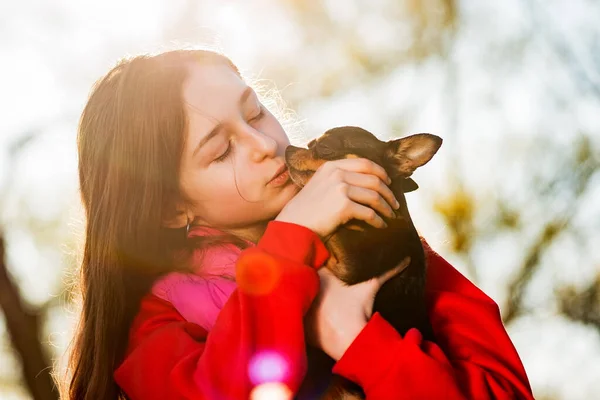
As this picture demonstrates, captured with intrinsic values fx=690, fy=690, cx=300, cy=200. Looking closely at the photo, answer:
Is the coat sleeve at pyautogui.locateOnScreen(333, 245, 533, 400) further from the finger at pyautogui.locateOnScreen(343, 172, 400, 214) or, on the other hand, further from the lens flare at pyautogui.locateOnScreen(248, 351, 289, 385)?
the finger at pyautogui.locateOnScreen(343, 172, 400, 214)

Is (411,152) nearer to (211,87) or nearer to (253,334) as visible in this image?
(211,87)

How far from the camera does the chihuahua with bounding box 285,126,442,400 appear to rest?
2266 millimetres

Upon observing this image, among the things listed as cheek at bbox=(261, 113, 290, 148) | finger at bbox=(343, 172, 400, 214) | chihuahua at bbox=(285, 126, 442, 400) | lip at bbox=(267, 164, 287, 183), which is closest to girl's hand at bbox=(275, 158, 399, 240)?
finger at bbox=(343, 172, 400, 214)

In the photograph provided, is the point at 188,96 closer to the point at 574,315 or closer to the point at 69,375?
the point at 69,375

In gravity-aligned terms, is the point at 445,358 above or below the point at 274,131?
below

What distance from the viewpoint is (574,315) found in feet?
42.7

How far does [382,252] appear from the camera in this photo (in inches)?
94.6

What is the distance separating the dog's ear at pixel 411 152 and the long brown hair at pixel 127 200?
0.69 m

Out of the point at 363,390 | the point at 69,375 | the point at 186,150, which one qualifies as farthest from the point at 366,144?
the point at 69,375

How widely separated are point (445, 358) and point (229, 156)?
3.48 ft

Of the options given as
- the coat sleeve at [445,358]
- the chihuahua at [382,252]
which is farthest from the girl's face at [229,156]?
the coat sleeve at [445,358]

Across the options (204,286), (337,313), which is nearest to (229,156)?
(204,286)

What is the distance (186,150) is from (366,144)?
69 cm

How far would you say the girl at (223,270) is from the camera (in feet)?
6.63
